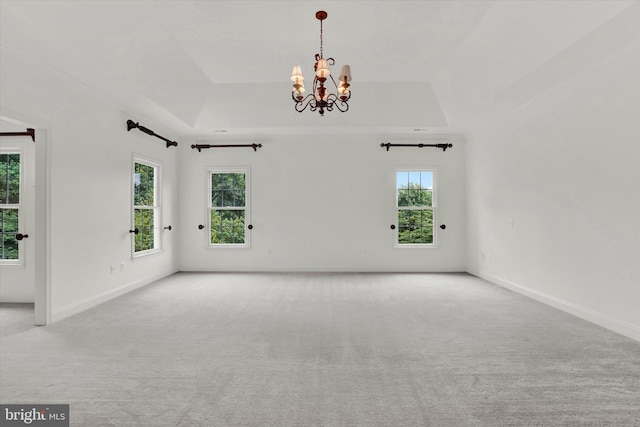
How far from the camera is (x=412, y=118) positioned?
18.3ft

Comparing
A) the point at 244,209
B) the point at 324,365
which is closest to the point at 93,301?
the point at 244,209

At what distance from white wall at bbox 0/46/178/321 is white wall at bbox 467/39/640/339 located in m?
5.57

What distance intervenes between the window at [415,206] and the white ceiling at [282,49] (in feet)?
4.45

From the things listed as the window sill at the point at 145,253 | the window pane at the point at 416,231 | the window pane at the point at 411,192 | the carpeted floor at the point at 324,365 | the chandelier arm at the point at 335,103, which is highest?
the chandelier arm at the point at 335,103

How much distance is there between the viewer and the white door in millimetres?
4316

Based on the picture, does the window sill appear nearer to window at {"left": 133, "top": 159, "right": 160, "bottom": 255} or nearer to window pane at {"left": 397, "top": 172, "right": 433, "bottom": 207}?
window at {"left": 133, "top": 159, "right": 160, "bottom": 255}

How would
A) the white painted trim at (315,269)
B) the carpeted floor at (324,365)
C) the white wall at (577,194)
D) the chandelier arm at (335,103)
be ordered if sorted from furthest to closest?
1. the white painted trim at (315,269)
2. the chandelier arm at (335,103)
3. the white wall at (577,194)
4. the carpeted floor at (324,365)

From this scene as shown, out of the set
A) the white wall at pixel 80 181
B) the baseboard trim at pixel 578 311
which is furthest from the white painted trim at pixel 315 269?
the white wall at pixel 80 181

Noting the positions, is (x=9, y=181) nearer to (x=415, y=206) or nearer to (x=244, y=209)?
(x=244, y=209)

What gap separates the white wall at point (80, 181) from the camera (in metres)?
3.26

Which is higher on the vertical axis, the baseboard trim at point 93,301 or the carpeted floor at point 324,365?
the baseboard trim at point 93,301

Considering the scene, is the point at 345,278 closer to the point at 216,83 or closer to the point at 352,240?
the point at 352,240

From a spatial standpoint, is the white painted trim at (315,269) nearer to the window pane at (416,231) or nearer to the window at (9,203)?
the window pane at (416,231)

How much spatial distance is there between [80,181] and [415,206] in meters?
5.51
